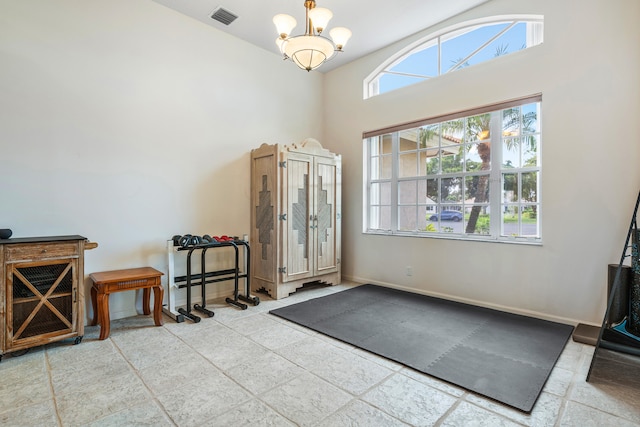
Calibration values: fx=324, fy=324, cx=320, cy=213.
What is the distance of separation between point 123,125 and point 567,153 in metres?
4.69

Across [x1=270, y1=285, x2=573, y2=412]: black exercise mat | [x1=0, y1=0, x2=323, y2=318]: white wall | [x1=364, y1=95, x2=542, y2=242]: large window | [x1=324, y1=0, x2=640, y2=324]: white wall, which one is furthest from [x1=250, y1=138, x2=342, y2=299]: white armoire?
[x1=324, y1=0, x2=640, y2=324]: white wall

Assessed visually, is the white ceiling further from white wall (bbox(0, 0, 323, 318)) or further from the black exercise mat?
the black exercise mat

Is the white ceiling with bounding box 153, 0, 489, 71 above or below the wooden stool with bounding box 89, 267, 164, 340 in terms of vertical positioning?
above

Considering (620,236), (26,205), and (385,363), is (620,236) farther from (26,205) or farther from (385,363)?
(26,205)

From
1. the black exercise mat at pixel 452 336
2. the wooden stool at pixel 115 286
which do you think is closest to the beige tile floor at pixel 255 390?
the black exercise mat at pixel 452 336

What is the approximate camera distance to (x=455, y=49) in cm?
426

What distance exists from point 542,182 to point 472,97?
1.31 meters

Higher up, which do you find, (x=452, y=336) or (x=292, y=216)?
(x=292, y=216)

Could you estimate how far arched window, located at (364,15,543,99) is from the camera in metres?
3.74

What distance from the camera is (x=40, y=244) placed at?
2.66m

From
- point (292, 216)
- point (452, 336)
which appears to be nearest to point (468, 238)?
point (452, 336)

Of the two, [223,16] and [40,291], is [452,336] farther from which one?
[223,16]

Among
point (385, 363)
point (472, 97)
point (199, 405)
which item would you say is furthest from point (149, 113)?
point (472, 97)

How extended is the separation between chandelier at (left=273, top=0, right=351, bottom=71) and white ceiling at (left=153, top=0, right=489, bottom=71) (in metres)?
1.36
